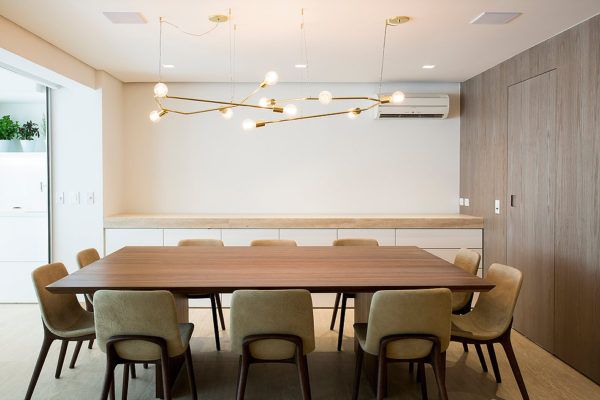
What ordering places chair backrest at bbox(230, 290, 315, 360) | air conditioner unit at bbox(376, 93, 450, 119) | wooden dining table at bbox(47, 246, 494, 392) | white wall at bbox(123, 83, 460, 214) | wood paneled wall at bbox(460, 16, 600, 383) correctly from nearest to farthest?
chair backrest at bbox(230, 290, 315, 360) < wooden dining table at bbox(47, 246, 494, 392) < wood paneled wall at bbox(460, 16, 600, 383) < air conditioner unit at bbox(376, 93, 450, 119) < white wall at bbox(123, 83, 460, 214)

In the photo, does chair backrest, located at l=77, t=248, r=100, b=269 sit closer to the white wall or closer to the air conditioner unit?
the white wall

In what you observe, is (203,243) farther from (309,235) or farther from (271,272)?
(271,272)

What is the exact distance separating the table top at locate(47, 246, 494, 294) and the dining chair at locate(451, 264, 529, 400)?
0.91 ft

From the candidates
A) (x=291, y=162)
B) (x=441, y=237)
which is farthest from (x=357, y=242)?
(x=291, y=162)

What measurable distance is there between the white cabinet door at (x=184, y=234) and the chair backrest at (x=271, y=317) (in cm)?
266

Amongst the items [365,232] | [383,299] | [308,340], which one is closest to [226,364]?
[308,340]

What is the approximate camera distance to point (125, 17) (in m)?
3.30

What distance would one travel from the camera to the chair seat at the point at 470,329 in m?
2.75

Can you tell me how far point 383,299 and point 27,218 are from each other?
171 inches

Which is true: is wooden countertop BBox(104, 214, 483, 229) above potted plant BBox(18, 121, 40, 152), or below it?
below

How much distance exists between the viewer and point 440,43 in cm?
396

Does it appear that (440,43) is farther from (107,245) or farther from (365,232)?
(107,245)

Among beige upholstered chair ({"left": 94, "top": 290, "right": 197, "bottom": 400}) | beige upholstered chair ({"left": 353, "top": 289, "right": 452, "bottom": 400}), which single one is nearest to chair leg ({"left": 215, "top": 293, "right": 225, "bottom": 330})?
beige upholstered chair ({"left": 94, "top": 290, "right": 197, "bottom": 400})

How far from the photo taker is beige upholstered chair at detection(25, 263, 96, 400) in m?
2.76
